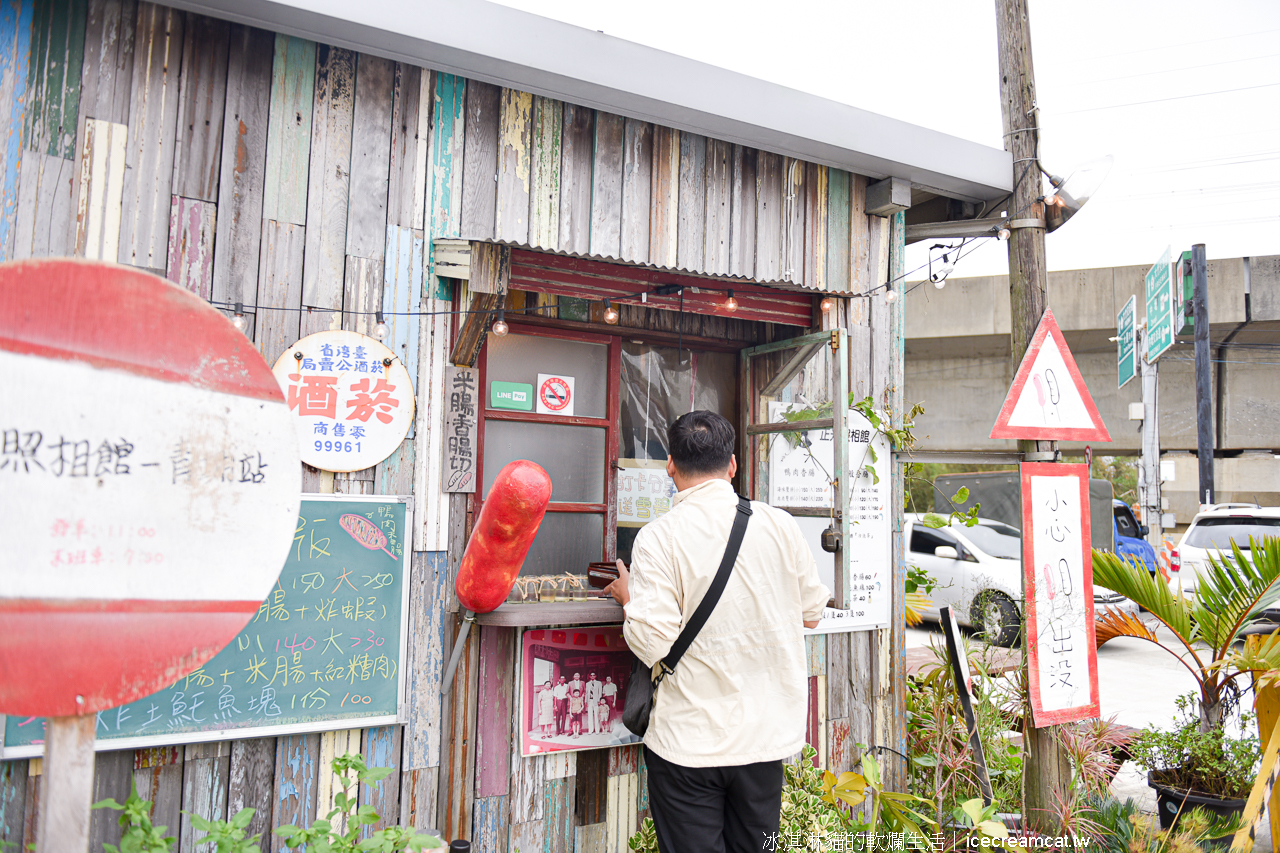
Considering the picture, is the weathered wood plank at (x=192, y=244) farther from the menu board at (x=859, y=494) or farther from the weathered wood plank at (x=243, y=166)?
the menu board at (x=859, y=494)

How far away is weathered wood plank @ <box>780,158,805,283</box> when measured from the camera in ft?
13.5

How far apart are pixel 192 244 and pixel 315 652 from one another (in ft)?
5.71

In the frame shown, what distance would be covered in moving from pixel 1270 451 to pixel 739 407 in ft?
60.6

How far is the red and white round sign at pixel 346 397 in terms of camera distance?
3.05m

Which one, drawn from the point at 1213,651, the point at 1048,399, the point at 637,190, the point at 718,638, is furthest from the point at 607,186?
the point at 1213,651

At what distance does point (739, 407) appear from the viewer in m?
4.86

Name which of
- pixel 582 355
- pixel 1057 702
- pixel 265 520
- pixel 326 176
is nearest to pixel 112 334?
pixel 265 520

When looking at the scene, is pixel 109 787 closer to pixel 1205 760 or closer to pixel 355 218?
pixel 355 218

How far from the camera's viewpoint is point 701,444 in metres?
2.79

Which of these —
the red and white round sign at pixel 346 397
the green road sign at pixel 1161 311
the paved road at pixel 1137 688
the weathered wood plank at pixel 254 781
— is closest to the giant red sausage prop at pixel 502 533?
the red and white round sign at pixel 346 397

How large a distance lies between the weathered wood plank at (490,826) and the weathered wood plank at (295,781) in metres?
0.74

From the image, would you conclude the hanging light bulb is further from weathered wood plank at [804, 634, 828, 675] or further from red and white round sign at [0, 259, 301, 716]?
weathered wood plank at [804, 634, 828, 675]

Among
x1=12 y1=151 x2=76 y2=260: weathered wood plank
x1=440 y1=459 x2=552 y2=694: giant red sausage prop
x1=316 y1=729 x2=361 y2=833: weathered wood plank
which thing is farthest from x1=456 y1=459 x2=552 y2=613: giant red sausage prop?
x1=12 y1=151 x2=76 y2=260: weathered wood plank

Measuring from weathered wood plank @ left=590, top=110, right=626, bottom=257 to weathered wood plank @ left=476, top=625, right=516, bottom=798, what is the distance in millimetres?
1961
